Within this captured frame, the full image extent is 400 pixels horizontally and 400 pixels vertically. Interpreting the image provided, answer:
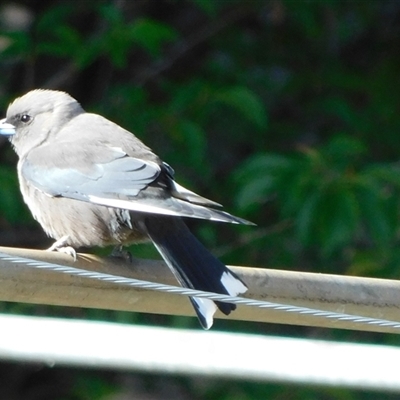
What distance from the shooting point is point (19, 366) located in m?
6.55

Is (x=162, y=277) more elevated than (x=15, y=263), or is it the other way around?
(x=15, y=263)

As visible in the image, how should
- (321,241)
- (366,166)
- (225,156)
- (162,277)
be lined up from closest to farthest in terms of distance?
(162,277), (321,241), (366,166), (225,156)

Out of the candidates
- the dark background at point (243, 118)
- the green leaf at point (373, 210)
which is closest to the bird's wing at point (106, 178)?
the dark background at point (243, 118)

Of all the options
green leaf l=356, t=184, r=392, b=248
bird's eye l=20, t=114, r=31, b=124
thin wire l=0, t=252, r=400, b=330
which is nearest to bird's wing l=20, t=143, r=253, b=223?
bird's eye l=20, t=114, r=31, b=124

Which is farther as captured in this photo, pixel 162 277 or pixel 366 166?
pixel 366 166

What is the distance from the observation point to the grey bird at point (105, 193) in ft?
10.7

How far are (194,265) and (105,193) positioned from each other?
0.53m

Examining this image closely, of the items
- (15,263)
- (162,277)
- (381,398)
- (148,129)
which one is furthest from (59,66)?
(15,263)

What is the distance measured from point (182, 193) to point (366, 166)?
1991 millimetres

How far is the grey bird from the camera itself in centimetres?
326

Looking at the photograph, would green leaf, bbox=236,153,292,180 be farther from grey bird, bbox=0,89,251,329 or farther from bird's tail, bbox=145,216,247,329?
bird's tail, bbox=145,216,247,329

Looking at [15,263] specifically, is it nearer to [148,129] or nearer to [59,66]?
[148,129]

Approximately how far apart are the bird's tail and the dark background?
1314 millimetres

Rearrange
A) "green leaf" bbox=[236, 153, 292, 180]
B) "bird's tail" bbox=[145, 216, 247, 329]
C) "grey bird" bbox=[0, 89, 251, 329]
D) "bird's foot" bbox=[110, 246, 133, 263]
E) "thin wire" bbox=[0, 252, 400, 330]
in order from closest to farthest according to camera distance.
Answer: "thin wire" bbox=[0, 252, 400, 330], "bird's tail" bbox=[145, 216, 247, 329], "grey bird" bbox=[0, 89, 251, 329], "bird's foot" bbox=[110, 246, 133, 263], "green leaf" bbox=[236, 153, 292, 180]
